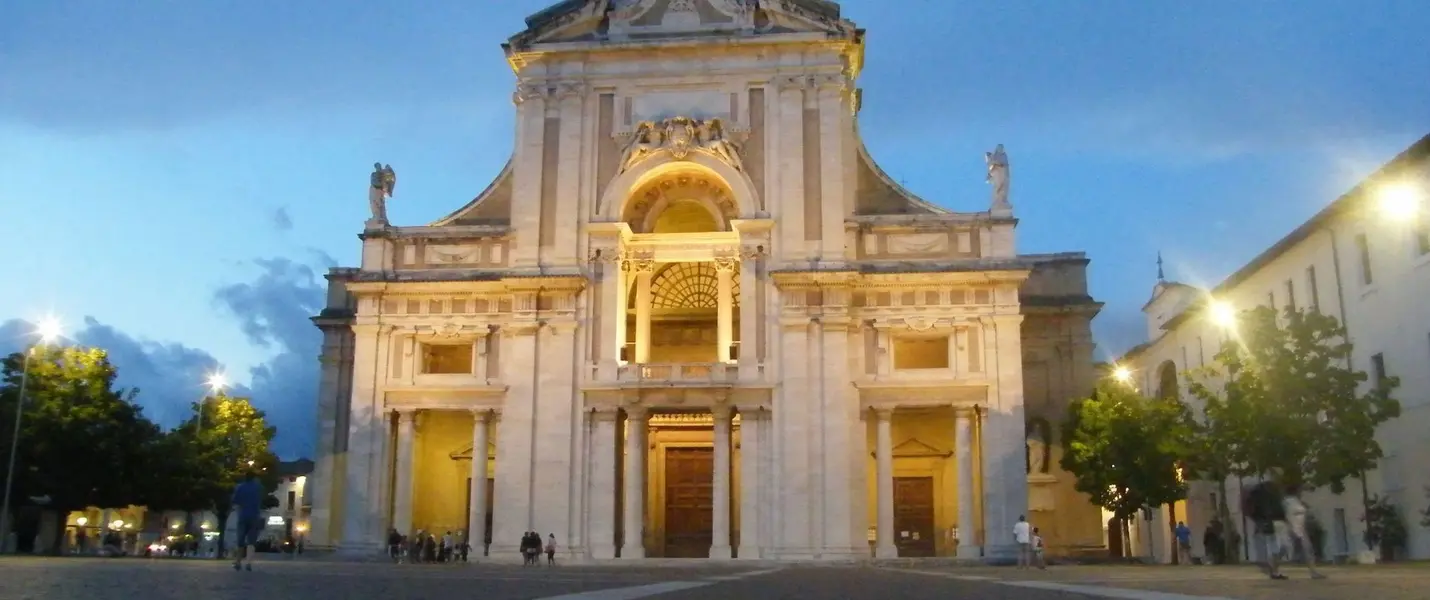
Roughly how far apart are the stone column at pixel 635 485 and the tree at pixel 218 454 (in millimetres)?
10389

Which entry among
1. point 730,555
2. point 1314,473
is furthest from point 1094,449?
point 730,555

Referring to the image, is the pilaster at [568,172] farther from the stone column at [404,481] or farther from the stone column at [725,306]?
the stone column at [404,481]

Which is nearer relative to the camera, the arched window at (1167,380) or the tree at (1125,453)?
the tree at (1125,453)

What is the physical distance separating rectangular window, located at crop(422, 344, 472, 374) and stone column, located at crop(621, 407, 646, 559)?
6271mm

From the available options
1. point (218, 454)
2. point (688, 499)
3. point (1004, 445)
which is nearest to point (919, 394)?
point (1004, 445)

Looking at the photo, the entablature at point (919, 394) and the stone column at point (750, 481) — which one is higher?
the entablature at point (919, 394)

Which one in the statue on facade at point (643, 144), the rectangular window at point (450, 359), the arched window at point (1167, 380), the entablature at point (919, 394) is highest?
the statue on facade at point (643, 144)

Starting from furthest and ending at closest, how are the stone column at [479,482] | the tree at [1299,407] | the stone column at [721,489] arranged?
the stone column at [479,482] → the stone column at [721,489] → the tree at [1299,407]

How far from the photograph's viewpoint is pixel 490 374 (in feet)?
124

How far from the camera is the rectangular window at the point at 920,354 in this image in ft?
125

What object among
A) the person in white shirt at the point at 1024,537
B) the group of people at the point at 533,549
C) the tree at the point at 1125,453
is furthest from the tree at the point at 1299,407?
the group of people at the point at 533,549

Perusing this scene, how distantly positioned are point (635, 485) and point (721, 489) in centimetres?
251

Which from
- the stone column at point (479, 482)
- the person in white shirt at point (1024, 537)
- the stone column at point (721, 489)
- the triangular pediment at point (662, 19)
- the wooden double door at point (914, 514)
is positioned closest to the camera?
the person in white shirt at point (1024, 537)

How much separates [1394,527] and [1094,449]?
8765 millimetres
